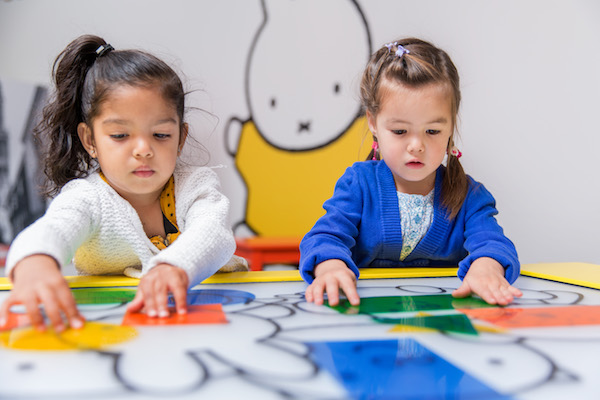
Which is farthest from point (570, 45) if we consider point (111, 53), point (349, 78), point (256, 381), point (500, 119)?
point (256, 381)

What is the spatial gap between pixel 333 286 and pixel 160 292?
0.22 m

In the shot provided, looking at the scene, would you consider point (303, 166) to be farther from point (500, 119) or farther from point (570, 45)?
point (570, 45)

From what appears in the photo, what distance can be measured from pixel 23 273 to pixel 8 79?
1.44 m

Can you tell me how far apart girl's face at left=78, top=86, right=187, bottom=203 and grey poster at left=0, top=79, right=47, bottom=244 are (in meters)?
1.04

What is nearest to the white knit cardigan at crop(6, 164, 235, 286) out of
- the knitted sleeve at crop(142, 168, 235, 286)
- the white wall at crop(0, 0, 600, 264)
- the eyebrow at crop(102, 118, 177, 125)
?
the knitted sleeve at crop(142, 168, 235, 286)

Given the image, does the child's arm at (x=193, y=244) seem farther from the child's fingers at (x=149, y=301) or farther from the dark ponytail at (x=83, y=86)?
the dark ponytail at (x=83, y=86)

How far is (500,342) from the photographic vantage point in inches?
18.2

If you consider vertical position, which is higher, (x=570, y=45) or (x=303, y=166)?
(x=570, y=45)

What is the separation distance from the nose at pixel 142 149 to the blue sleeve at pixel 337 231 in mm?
304

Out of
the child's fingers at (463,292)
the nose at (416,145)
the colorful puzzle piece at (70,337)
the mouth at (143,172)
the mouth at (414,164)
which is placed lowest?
the colorful puzzle piece at (70,337)

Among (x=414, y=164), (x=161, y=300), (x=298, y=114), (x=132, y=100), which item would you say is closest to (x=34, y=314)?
(x=161, y=300)

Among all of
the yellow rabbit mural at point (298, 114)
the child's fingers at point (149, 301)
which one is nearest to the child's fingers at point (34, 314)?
the child's fingers at point (149, 301)

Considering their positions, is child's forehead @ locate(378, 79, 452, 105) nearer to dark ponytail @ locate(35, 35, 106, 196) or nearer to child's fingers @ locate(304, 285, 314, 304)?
child's fingers @ locate(304, 285, 314, 304)

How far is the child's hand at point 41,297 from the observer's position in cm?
50
